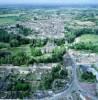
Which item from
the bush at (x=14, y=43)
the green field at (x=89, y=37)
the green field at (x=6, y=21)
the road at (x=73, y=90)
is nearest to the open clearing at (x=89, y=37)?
the green field at (x=89, y=37)

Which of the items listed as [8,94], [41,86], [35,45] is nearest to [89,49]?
[35,45]

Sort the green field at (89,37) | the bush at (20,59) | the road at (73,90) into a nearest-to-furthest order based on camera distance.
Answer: the road at (73,90) < the bush at (20,59) < the green field at (89,37)

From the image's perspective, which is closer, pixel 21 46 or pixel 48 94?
pixel 48 94

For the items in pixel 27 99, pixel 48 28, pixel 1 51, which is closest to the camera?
pixel 27 99

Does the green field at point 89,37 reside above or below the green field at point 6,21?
below

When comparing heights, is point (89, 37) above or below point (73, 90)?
above

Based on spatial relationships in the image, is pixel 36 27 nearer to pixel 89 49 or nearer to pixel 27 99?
pixel 89 49

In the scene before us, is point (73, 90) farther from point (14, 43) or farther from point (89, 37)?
point (89, 37)

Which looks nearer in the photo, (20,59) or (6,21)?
(20,59)

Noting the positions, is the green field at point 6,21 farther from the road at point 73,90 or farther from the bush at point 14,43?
the road at point 73,90

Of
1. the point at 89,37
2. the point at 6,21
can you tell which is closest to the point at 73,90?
the point at 89,37

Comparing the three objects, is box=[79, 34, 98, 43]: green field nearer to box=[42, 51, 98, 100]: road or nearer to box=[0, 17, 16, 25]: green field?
box=[42, 51, 98, 100]: road
